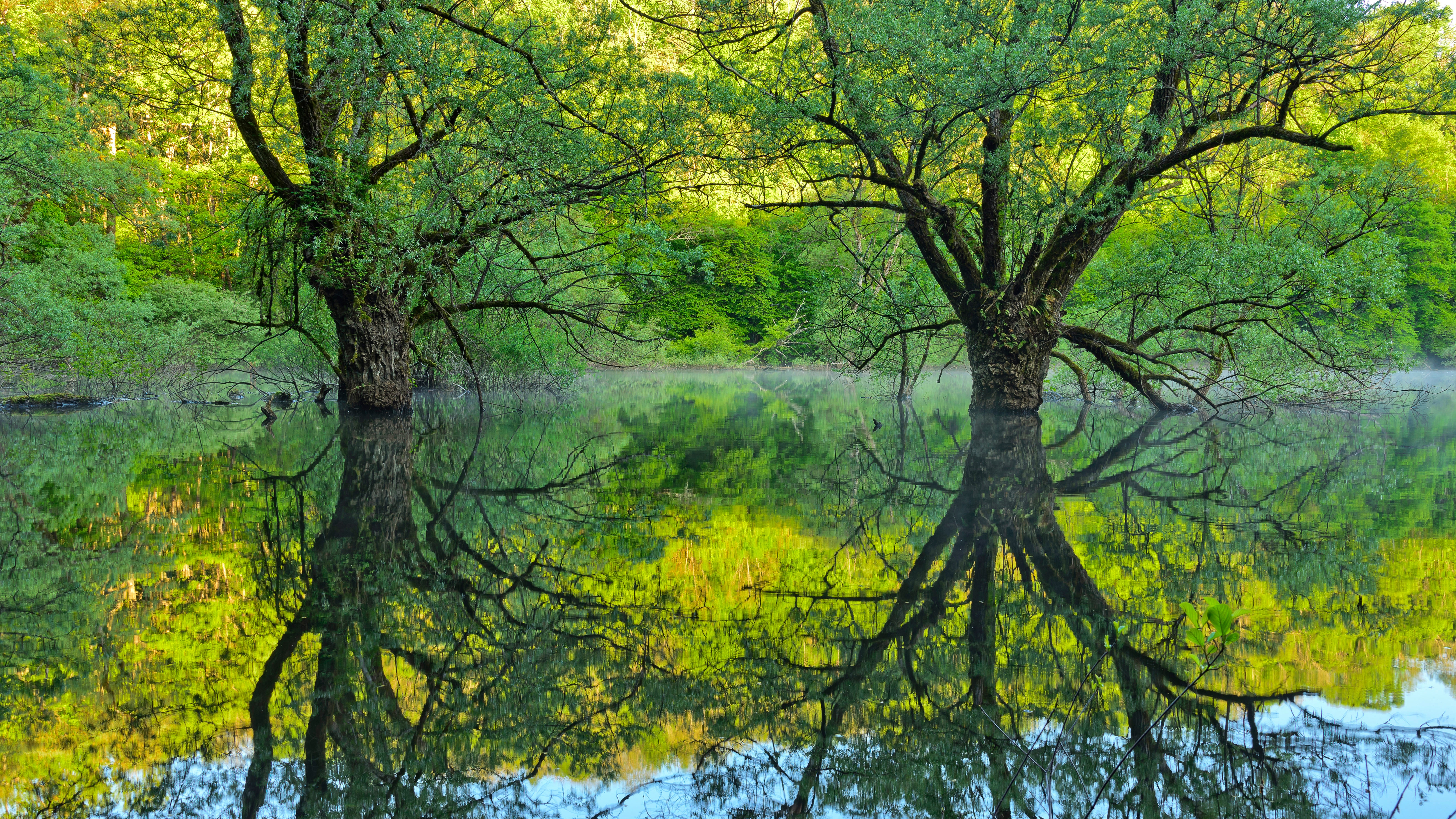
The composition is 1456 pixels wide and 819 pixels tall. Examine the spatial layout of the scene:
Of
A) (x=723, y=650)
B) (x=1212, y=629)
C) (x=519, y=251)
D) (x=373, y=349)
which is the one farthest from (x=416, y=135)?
(x=1212, y=629)

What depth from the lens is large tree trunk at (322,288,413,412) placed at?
12609 millimetres

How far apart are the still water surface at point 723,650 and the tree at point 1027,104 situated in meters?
4.91

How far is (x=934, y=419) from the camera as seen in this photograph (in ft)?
47.1

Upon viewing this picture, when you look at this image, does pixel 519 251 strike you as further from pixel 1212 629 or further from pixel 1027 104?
pixel 1212 629

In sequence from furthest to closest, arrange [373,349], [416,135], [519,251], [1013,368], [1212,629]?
[519,251]
[373,349]
[1013,368]
[416,135]
[1212,629]

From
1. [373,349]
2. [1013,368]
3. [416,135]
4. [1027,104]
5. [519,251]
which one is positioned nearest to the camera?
[1027,104]

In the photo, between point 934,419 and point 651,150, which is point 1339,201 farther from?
point 651,150

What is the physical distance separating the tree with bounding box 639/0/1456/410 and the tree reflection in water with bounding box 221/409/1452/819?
261 inches

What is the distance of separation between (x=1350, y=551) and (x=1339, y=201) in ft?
43.3

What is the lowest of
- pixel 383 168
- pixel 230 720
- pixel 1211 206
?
pixel 230 720

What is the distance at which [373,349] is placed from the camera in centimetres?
1311

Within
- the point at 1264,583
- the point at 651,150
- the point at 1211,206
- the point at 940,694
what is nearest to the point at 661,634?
the point at 940,694

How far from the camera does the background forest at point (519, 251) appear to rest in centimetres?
1148

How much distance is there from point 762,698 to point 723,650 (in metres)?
0.45
